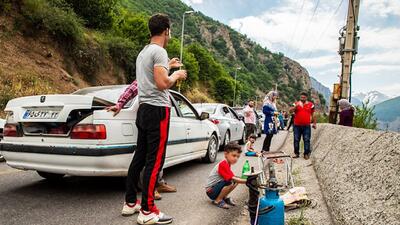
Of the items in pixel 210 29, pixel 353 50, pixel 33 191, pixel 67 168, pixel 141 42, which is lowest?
pixel 33 191

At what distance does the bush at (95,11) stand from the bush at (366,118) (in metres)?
23.3

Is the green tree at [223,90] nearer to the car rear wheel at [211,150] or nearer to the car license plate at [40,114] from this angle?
the car rear wheel at [211,150]

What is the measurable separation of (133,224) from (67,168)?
1218 millimetres

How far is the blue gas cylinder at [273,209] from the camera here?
10.3ft

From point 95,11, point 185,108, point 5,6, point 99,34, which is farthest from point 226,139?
point 95,11

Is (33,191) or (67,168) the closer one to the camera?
(67,168)

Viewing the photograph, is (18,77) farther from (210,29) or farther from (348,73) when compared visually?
(210,29)

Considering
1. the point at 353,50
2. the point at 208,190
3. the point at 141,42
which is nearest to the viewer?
the point at 208,190

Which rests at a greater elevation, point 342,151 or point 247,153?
point 342,151

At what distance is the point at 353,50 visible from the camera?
12.0 m

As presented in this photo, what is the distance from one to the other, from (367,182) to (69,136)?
11.0 feet

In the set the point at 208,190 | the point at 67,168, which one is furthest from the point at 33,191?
the point at 208,190

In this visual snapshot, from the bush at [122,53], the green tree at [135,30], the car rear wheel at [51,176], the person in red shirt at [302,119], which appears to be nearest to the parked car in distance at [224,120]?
the person in red shirt at [302,119]

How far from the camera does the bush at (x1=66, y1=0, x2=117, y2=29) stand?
27312 millimetres
